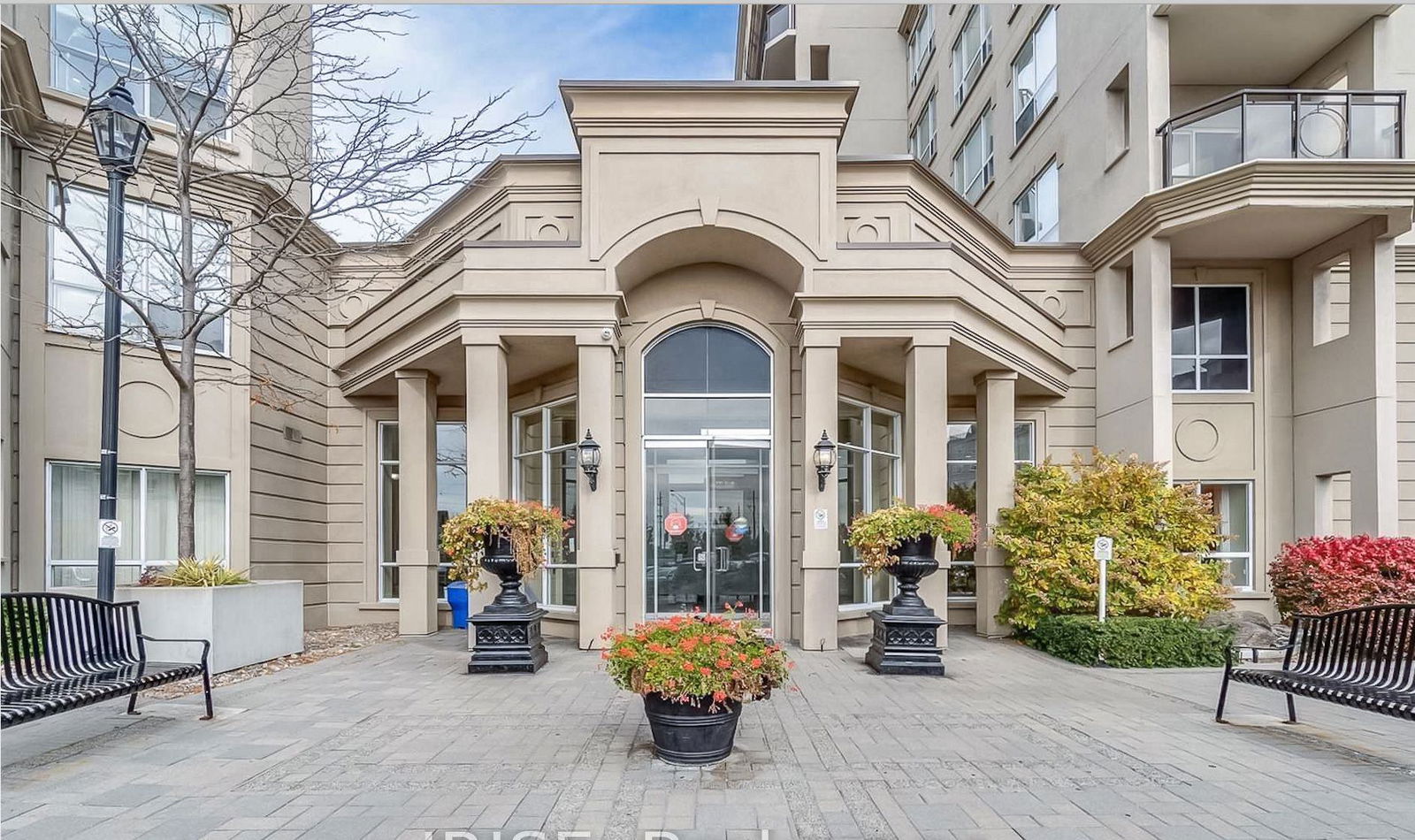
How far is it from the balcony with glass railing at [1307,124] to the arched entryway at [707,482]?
7515 millimetres

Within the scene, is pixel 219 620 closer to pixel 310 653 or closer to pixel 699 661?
pixel 310 653

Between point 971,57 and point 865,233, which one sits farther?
point 971,57

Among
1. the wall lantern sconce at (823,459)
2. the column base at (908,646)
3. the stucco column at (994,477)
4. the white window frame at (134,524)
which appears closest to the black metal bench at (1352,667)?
the column base at (908,646)

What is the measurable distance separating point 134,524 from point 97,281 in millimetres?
3316

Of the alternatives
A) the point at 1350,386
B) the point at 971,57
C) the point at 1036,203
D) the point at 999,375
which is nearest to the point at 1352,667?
the point at 999,375

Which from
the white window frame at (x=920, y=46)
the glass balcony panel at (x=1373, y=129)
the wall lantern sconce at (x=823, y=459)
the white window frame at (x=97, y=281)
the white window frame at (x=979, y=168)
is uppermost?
the white window frame at (x=920, y=46)

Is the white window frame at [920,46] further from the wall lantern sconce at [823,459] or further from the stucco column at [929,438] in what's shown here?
the wall lantern sconce at [823,459]

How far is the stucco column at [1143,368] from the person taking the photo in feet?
37.7

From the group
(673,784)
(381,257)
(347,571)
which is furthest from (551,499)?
(673,784)

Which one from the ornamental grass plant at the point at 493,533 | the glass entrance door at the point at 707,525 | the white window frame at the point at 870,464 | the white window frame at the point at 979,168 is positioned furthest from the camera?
the white window frame at the point at 979,168

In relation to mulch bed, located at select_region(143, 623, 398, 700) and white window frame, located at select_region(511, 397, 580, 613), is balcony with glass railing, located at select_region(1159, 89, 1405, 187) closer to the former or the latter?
white window frame, located at select_region(511, 397, 580, 613)

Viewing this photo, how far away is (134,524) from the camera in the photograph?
34.9 feet

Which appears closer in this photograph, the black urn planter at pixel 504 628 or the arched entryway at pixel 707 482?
the black urn planter at pixel 504 628

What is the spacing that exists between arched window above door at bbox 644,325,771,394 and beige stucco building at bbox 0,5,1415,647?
0.18 ft
